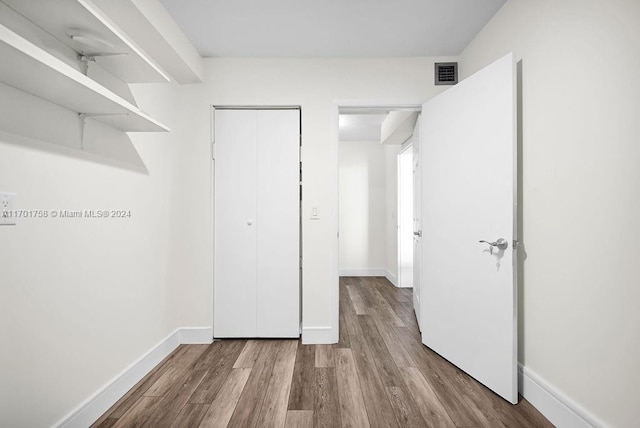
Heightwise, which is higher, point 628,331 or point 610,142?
point 610,142

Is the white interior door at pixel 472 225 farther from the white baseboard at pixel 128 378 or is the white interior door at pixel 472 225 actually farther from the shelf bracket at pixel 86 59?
the shelf bracket at pixel 86 59

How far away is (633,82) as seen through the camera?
1.28 meters

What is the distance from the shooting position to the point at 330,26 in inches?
89.7

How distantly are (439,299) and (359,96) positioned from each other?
5.88 ft

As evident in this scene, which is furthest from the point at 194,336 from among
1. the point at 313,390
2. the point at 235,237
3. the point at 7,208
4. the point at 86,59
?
the point at 86,59

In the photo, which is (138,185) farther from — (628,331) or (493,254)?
(628,331)

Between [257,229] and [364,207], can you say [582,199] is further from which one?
[364,207]

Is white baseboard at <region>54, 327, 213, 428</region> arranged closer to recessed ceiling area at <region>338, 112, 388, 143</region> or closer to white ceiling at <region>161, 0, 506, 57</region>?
white ceiling at <region>161, 0, 506, 57</region>

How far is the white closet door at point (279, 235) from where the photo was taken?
2.75 m

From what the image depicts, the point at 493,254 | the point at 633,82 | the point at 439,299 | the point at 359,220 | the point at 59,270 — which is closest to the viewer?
the point at 633,82

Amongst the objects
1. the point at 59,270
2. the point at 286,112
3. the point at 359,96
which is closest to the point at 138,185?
the point at 59,270

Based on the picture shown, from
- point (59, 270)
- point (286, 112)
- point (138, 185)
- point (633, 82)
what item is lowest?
point (59, 270)

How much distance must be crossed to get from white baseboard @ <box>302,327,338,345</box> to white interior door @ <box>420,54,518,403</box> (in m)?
0.77

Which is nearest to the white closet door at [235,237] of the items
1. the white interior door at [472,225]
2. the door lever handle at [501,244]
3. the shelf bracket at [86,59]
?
the shelf bracket at [86,59]
